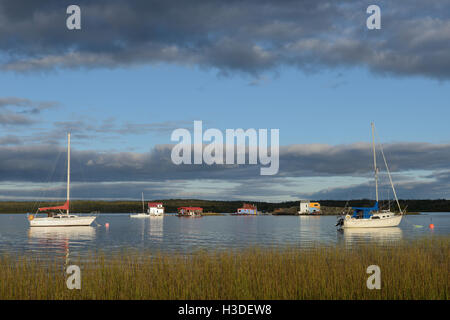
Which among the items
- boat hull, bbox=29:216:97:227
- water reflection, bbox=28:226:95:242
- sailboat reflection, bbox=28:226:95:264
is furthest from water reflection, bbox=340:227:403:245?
boat hull, bbox=29:216:97:227

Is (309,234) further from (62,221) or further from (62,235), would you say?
(62,221)

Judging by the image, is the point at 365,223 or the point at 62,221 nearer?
the point at 365,223

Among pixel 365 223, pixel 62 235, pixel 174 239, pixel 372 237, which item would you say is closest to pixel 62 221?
pixel 62 235

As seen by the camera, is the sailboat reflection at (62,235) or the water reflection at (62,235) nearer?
the water reflection at (62,235)

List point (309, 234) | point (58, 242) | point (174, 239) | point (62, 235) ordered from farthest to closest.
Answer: point (309, 234)
point (62, 235)
point (174, 239)
point (58, 242)

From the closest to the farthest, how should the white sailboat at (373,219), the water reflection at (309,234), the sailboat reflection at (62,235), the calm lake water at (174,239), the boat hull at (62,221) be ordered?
the calm lake water at (174,239) → the water reflection at (309,234) → the sailboat reflection at (62,235) → the white sailboat at (373,219) → the boat hull at (62,221)

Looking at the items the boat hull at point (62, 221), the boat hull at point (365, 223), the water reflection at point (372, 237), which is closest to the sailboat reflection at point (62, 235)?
the boat hull at point (62, 221)

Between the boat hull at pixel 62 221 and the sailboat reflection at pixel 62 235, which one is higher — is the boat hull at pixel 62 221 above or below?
above

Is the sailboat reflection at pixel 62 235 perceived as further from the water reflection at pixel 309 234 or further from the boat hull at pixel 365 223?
the boat hull at pixel 365 223

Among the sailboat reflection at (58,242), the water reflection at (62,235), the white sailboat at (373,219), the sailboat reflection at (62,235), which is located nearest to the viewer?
the sailboat reflection at (58,242)
